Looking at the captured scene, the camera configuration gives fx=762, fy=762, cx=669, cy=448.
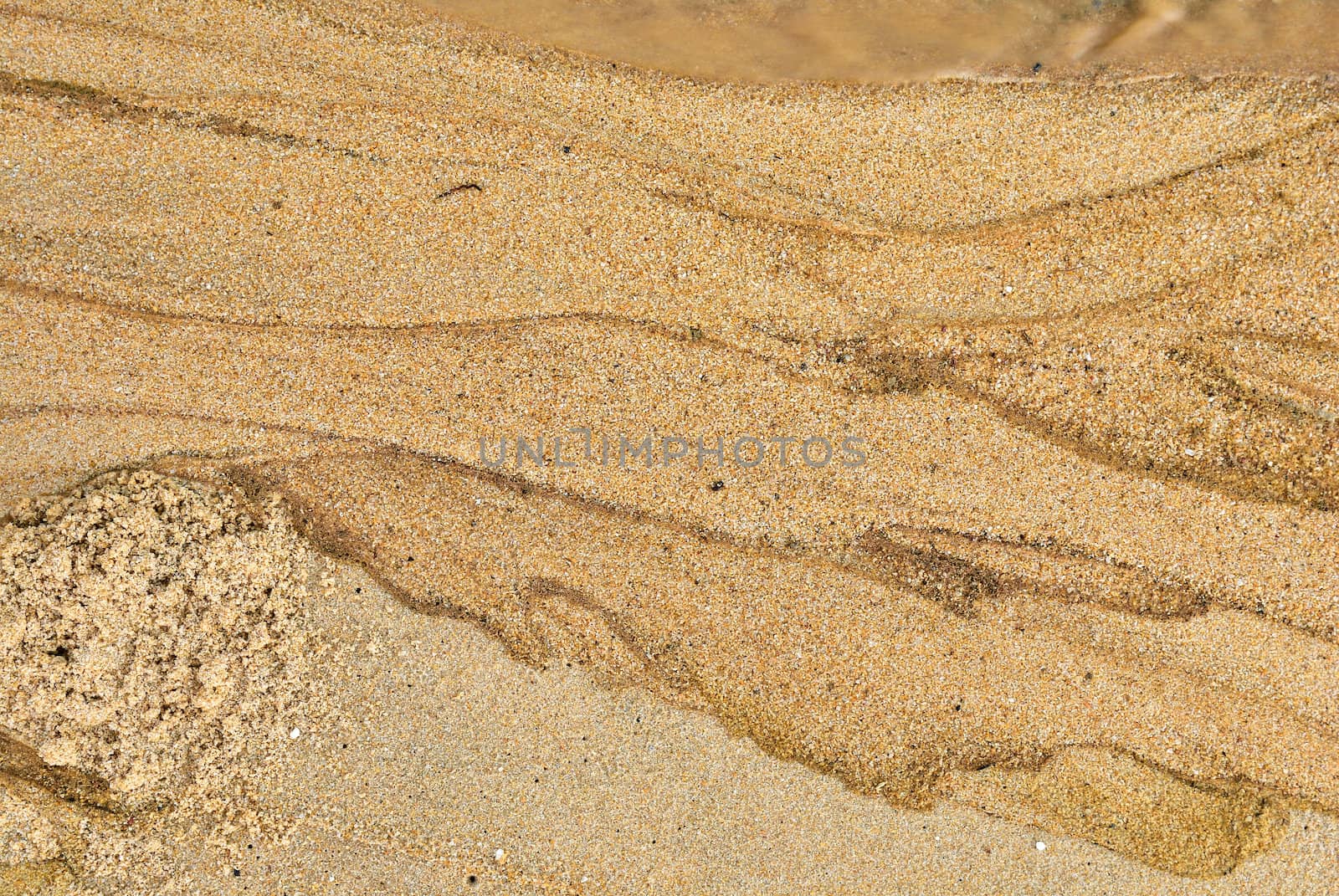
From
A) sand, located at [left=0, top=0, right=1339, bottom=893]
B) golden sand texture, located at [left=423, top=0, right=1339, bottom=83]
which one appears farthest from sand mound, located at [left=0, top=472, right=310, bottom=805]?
golden sand texture, located at [left=423, top=0, right=1339, bottom=83]

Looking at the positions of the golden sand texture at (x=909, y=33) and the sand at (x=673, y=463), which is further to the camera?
the golden sand texture at (x=909, y=33)

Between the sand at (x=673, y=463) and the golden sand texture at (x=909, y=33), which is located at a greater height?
the golden sand texture at (x=909, y=33)

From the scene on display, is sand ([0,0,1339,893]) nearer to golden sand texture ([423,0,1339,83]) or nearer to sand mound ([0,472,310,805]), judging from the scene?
sand mound ([0,472,310,805])

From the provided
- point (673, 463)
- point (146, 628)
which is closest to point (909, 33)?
point (673, 463)

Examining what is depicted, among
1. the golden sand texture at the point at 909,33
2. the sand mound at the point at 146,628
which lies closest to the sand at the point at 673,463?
the sand mound at the point at 146,628

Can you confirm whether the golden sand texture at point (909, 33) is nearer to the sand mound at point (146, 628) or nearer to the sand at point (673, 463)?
the sand at point (673, 463)

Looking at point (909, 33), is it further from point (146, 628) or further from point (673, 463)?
point (146, 628)

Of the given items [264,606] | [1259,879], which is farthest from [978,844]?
[264,606]

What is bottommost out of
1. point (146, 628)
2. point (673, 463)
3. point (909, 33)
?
point (146, 628)
